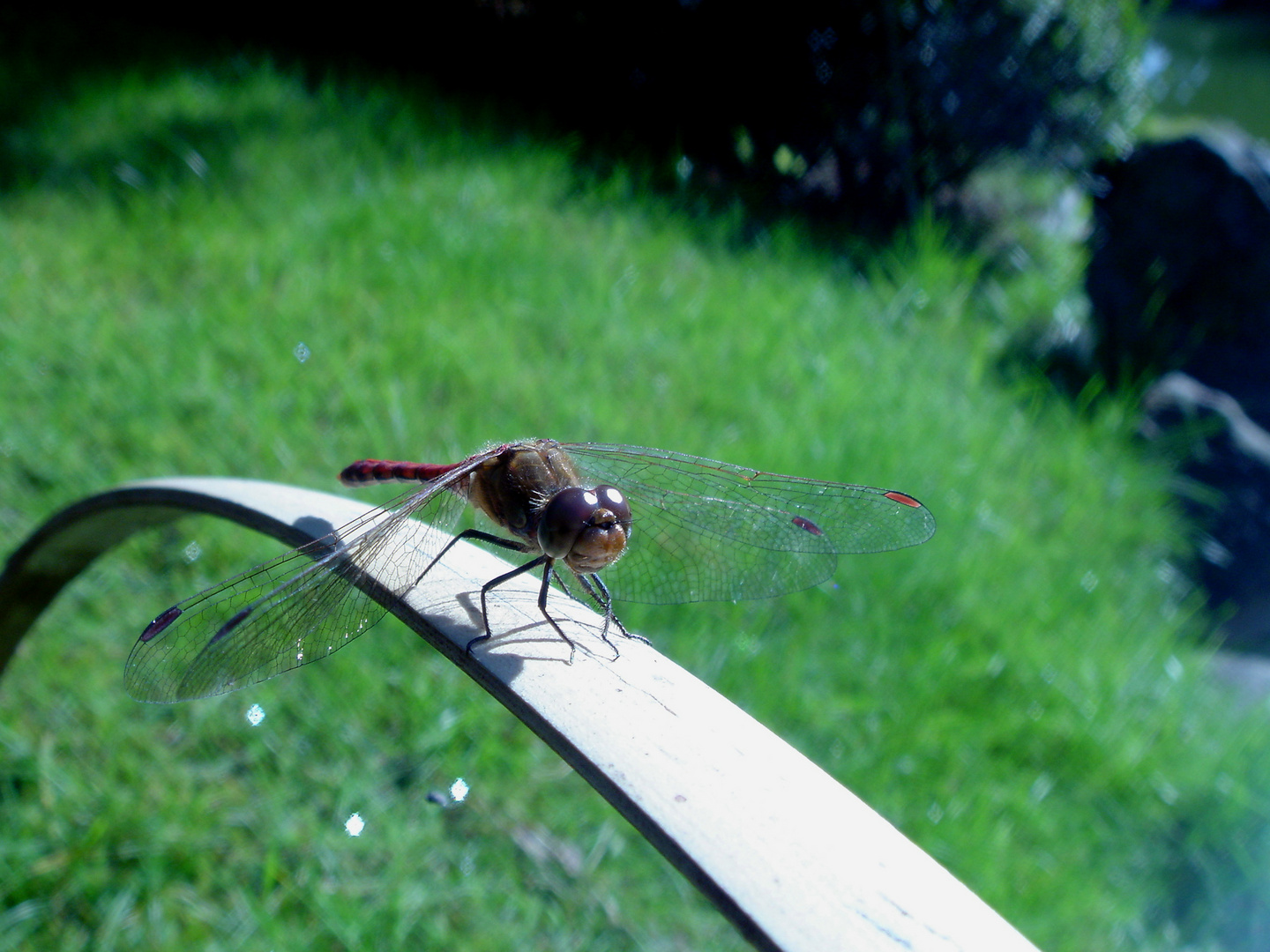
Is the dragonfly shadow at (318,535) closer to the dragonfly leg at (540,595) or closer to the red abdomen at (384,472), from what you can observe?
the dragonfly leg at (540,595)

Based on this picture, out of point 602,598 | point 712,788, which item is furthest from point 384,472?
point 712,788

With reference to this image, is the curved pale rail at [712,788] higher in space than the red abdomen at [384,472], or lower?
higher

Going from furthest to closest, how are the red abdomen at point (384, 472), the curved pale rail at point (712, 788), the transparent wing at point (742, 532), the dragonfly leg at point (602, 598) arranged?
the red abdomen at point (384, 472)
the transparent wing at point (742, 532)
the dragonfly leg at point (602, 598)
the curved pale rail at point (712, 788)

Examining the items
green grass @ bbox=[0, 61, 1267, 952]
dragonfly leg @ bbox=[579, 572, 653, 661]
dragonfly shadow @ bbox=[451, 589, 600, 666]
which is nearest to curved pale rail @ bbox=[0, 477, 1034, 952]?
dragonfly shadow @ bbox=[451, 589, 600, 666]

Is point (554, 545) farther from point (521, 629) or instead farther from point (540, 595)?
point (521, 629)

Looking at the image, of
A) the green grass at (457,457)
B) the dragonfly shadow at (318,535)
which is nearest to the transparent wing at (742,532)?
the dragonfly shadow at (318,535)

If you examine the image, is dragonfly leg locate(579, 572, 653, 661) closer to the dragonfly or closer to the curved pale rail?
the dragonfly

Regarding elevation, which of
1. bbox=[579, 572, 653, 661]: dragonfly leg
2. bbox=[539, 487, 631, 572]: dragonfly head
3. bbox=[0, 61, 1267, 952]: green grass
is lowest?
bbox=[0, 61, 1267, 952]: green grass

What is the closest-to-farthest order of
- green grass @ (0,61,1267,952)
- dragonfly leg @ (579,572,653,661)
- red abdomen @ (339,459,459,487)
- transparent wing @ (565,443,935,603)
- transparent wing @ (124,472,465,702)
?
transparent wing @ (124,472,465,702) → dragonfly leg @ (579,572,653,661) → transparent wing @ (565,443,935,603) → red abdomen @ (339,459,459,487) → green grass @ (0,61,1267,952)
